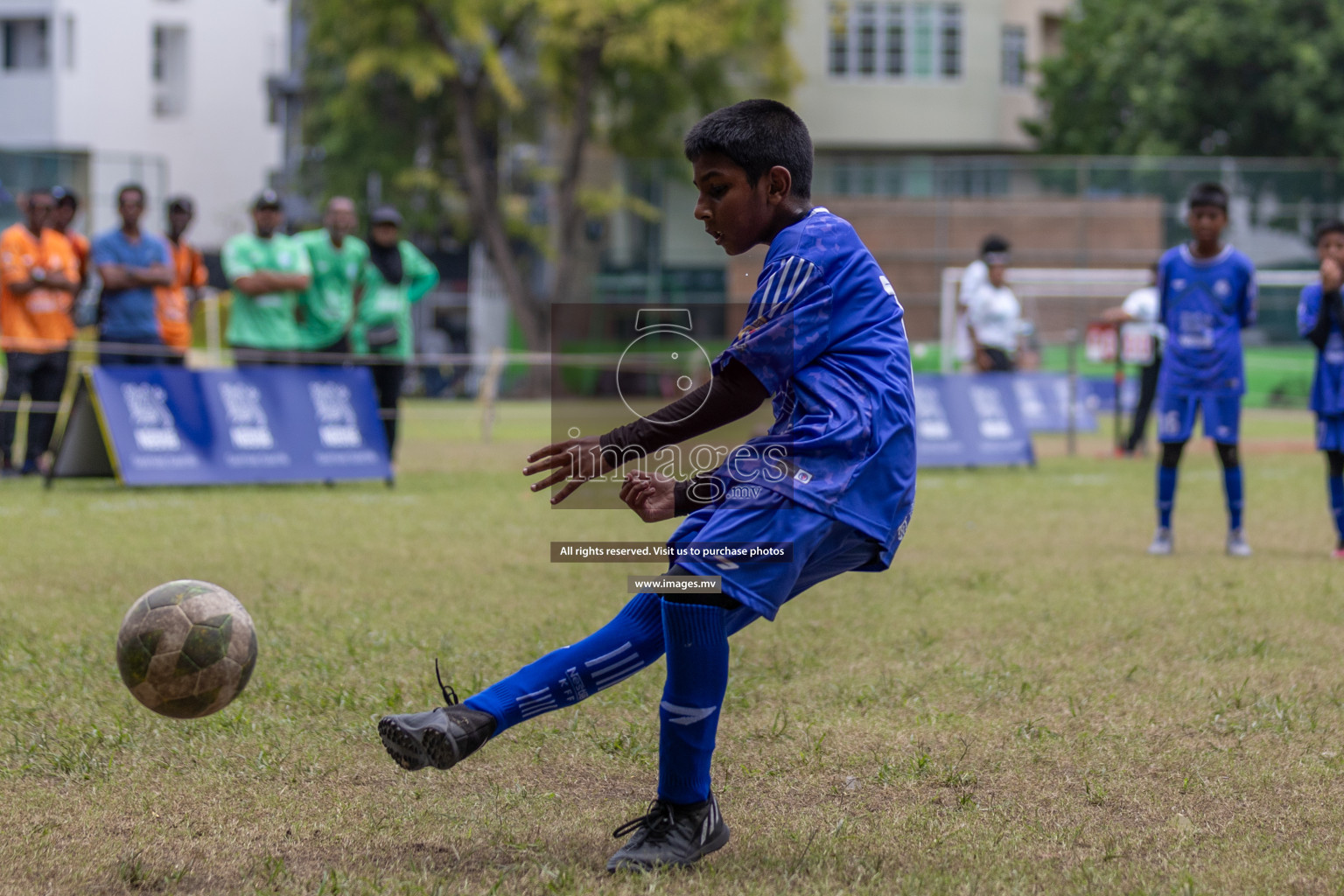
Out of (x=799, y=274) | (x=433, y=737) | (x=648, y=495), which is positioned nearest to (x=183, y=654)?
(x=433, y=737)

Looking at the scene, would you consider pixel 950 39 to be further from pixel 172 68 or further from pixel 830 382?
pixel 830 382

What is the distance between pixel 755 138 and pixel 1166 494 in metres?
7.01

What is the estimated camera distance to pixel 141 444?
503 inches

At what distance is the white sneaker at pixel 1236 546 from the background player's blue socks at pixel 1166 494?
401 millimetres

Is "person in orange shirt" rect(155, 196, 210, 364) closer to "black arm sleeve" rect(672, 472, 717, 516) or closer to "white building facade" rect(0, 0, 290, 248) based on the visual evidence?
"black arm sleeve" rect(672, 472, 717, 516)

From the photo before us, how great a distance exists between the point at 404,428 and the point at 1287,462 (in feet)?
42.7

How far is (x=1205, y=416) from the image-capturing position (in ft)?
32.6

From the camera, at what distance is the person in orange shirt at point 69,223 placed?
1371cm

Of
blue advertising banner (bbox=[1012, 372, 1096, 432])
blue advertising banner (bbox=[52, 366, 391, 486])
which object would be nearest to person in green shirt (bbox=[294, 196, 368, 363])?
blue advertising banner (bbox=[52, 366, 391, 486])

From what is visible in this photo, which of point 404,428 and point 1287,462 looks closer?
point 1287,462

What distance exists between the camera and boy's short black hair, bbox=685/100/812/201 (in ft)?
12.5

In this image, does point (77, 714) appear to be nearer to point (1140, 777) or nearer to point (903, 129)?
point (1140, 777)

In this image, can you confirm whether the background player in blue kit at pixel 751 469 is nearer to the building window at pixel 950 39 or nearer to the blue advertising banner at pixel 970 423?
the blue advertising banner at pixel 970 423

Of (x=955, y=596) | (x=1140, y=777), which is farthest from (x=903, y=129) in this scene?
(x=1140, y=777)
